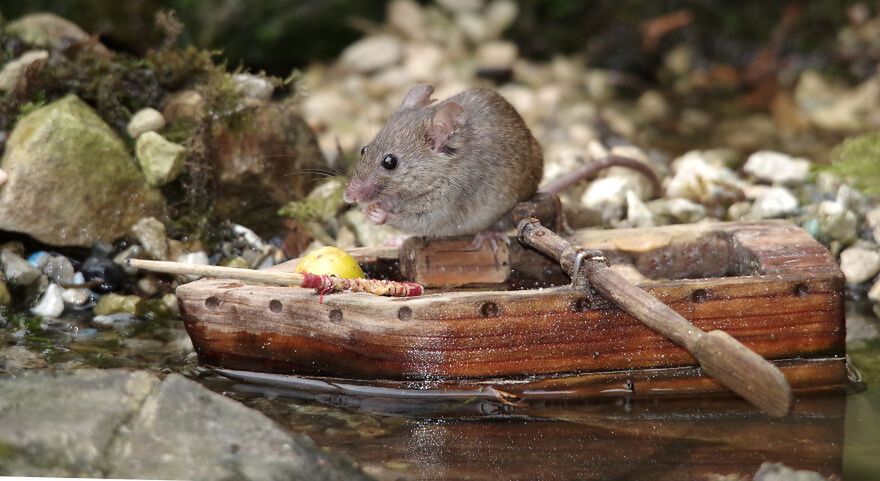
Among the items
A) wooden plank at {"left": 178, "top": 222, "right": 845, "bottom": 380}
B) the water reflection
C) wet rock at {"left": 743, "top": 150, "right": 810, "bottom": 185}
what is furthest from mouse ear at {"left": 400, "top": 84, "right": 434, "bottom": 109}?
wet rock at {"left": 743, "top": 150, "right": 810, "bottom": 185}

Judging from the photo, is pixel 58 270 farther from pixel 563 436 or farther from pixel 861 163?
pixel 861 163

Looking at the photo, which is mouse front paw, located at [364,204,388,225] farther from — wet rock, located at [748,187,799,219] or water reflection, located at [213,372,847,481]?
wet rock, located at [748,187,799,219]

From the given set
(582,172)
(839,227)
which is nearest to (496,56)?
(582,172)

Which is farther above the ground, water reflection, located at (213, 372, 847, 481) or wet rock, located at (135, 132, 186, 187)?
wet rock, located at (135, 132, 186, 187)

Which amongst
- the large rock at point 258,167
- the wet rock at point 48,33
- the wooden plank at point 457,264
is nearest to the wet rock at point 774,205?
the wooden plank at point 457,264

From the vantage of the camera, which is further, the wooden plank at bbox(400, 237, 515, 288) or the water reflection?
the wooden plank at bbox(400, 237, 515, 288)
